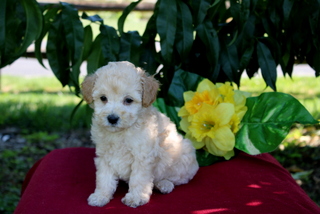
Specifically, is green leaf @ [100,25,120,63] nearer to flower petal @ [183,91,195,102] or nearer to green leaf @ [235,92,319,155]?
flower petal @ [183,91,195,102]

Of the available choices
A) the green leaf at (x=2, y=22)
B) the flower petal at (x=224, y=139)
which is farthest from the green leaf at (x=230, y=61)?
the green leaf at (x=2, y=22)

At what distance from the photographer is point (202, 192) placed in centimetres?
220

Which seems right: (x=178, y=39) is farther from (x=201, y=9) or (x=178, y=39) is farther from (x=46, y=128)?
(x=46, y=128)

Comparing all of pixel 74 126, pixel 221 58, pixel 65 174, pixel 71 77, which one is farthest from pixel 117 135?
pixel 74 126

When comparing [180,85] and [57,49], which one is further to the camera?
[180,85]

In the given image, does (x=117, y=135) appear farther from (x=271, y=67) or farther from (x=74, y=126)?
(x=74, y=126)

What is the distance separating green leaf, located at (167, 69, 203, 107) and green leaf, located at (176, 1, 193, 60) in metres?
0.23

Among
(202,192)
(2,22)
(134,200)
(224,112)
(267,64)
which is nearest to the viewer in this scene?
(134,200)

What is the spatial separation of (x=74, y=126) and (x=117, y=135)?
11.1 feet

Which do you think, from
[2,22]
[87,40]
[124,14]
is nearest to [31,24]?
[2,22]

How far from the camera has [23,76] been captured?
8742 millimetres

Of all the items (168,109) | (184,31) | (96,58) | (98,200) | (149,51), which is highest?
(184,31)

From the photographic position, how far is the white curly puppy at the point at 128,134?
1.95m

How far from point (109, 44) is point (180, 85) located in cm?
57
